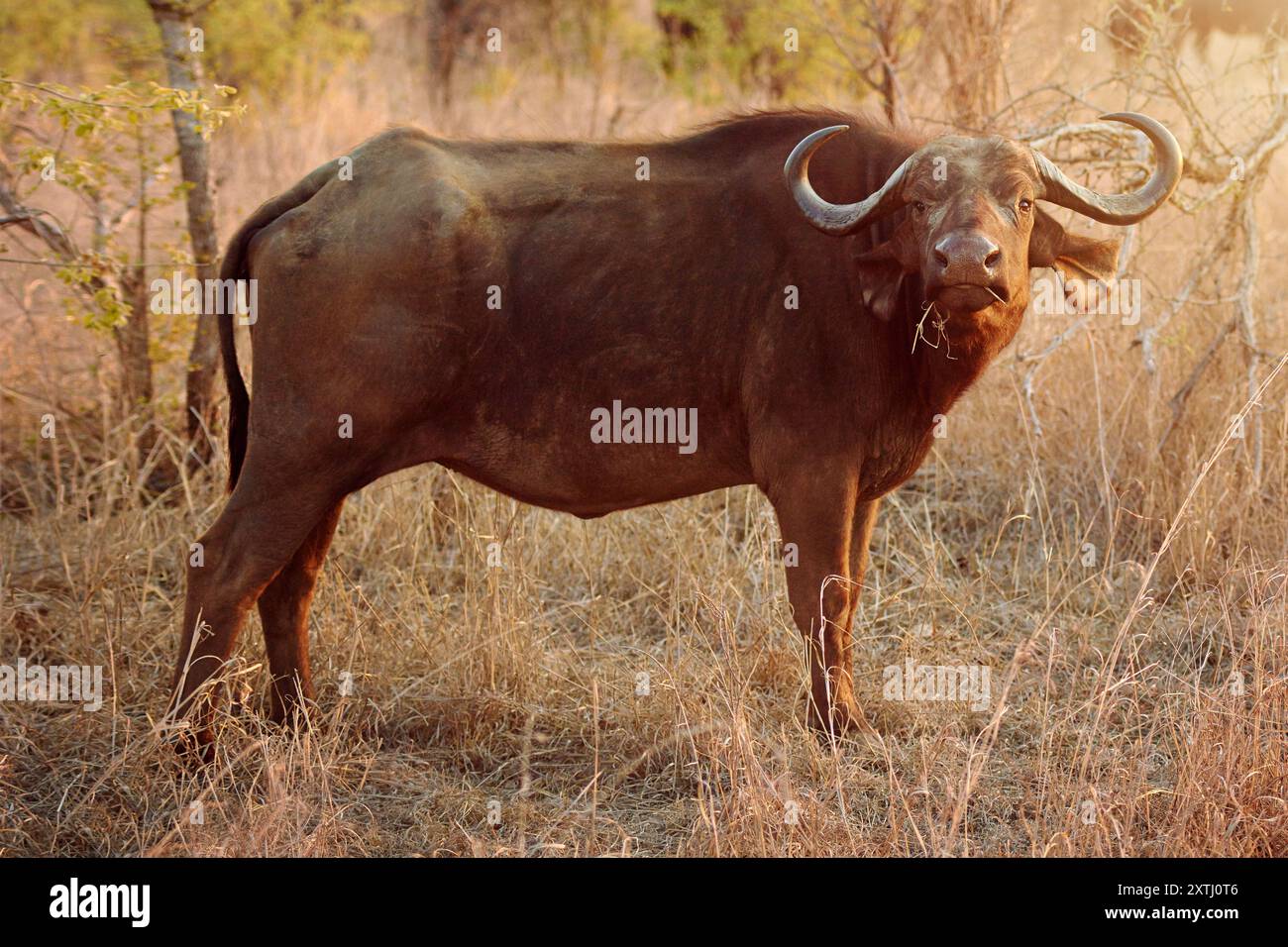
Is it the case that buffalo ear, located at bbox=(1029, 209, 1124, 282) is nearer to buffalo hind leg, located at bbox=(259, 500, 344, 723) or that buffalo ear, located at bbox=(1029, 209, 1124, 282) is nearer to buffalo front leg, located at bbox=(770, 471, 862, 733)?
buffalo front leg, located at bbox=(770, 471, 862, 733)

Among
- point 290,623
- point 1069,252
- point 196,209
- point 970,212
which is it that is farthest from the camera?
point 196,209

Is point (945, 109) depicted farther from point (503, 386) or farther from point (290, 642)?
point (290, 642)

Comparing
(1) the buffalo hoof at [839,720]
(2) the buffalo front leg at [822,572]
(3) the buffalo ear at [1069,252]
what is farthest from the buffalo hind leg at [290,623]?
(3) the buffalo ear at [1069,252]

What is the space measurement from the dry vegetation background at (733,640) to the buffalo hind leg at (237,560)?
18 cm

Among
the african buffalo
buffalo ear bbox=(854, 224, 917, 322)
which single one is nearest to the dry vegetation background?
the african buffalo

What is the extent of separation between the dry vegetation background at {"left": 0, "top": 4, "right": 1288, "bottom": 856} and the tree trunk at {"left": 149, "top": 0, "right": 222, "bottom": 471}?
22 centimetres

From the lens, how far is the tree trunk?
21.0ft

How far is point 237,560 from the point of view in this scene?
4.50 meters

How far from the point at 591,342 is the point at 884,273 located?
1019mm

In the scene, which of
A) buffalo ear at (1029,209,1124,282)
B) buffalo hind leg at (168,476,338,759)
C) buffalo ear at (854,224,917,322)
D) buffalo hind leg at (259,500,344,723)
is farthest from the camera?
buffalo hind leg at (259,500,344,723)

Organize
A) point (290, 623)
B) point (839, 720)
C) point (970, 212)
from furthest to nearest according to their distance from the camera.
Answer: point (290, 623), point (839, 720), point (970, 212)

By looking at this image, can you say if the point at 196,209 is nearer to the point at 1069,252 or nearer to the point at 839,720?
the point at 839,720

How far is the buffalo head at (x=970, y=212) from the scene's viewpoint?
12.7ft

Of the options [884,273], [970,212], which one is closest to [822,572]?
[884,273]
